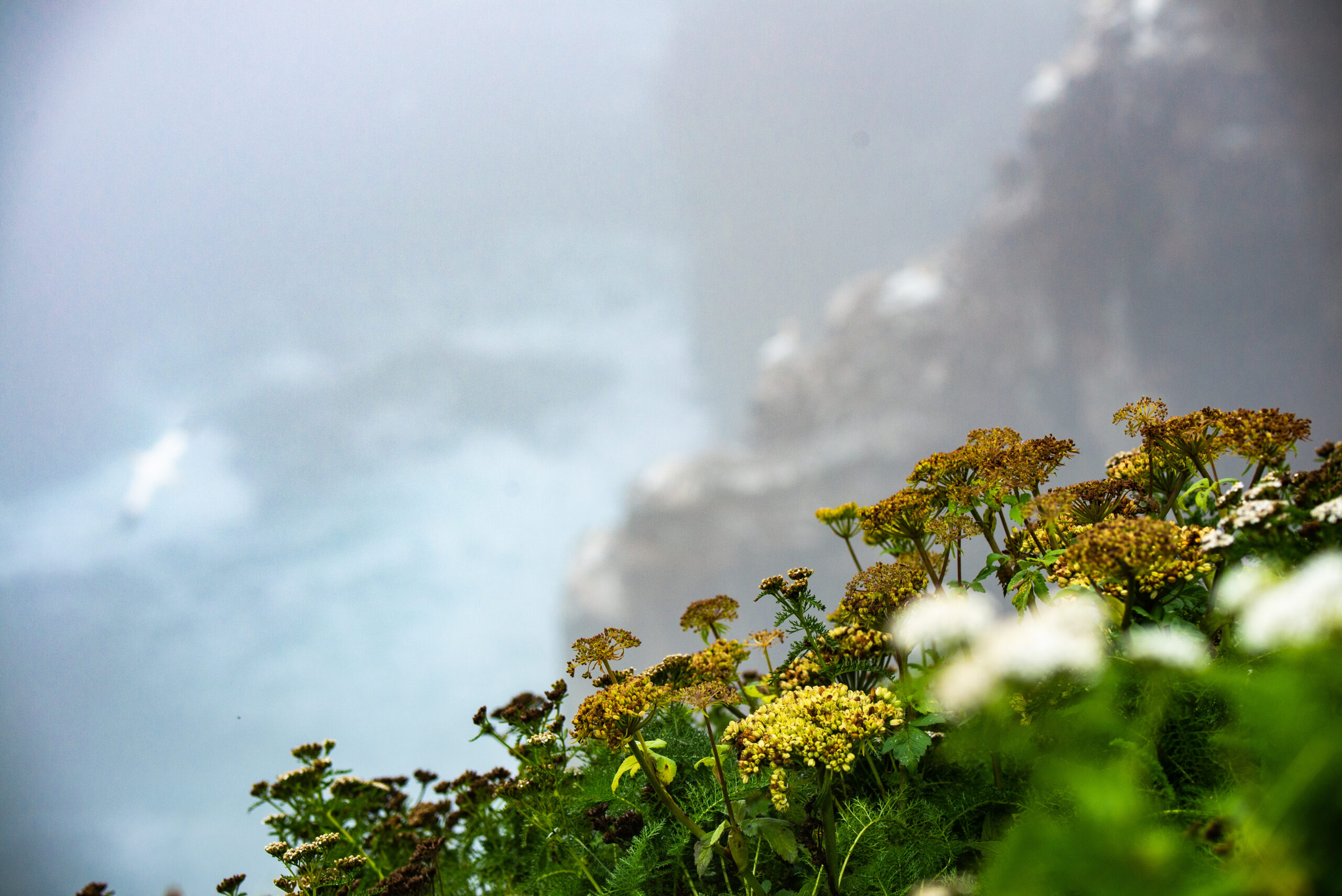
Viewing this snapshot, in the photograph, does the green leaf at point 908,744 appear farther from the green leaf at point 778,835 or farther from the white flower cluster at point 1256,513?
the white flower cluster at point 1256,513

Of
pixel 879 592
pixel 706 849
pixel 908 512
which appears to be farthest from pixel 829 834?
pixel 908 512

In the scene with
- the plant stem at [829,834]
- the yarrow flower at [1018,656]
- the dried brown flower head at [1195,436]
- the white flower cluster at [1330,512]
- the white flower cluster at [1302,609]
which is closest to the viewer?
the white flower cluster at [1302,609]

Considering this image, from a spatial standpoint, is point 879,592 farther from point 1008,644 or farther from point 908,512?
point 1008,644

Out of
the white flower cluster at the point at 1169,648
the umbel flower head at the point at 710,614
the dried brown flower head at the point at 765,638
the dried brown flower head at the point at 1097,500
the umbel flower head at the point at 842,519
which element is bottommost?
the white flower cluster at the point at 1169,648

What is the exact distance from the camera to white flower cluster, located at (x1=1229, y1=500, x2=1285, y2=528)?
3.31 ft

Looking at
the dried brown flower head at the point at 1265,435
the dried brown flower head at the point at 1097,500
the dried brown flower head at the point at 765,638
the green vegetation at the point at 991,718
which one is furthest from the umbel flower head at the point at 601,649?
the dried brown flower head at the point at 1265,435

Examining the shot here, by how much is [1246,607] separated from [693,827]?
0.88 m

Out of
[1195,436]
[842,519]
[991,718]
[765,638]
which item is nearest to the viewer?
[991,718]

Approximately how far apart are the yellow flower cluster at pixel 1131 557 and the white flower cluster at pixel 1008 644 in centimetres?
5

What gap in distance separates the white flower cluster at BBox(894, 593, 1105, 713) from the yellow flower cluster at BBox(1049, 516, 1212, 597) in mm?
53

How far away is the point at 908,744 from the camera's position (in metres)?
1.28

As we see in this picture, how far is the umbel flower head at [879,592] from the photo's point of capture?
1.44m

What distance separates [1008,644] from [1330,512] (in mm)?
519

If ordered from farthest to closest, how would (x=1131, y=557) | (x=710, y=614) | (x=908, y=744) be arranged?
(x=710, y=614)
(x=908, y=744)
(x=1131, y=557)
